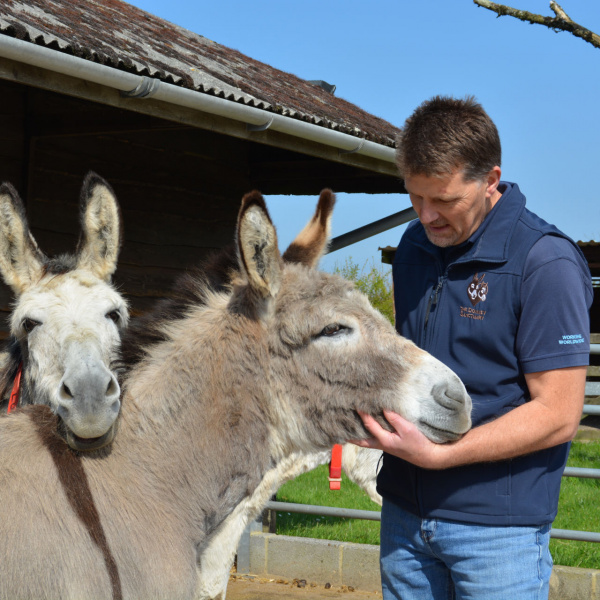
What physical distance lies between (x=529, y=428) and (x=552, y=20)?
6.72 m

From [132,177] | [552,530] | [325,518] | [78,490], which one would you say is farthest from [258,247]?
[325,518]

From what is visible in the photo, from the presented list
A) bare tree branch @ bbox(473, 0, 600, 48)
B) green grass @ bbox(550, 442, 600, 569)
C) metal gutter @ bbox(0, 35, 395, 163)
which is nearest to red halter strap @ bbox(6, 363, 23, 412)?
metal gutter @ bbox(0, 35, 395, 163)

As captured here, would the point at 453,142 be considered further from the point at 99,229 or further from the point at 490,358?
the point at 99,229

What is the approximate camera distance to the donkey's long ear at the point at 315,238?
2990 mm

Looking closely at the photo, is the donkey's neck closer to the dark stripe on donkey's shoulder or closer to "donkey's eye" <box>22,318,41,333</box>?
the dark stripe on donkey's shoulder

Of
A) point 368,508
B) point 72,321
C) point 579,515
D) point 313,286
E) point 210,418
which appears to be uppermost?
point 313,286

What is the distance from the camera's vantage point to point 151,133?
7.04 metres

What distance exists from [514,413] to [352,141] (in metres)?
4.07

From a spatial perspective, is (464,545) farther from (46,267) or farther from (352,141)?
(352,141)

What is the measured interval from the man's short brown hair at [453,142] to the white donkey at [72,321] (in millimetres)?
1319

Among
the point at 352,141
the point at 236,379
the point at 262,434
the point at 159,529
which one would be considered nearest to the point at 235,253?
the point at 236,379

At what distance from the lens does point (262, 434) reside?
2.66 m

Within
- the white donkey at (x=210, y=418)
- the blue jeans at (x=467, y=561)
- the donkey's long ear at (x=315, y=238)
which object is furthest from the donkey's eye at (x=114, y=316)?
the blue jeans at (x=467, y=561)

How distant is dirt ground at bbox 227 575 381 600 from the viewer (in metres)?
5.94
